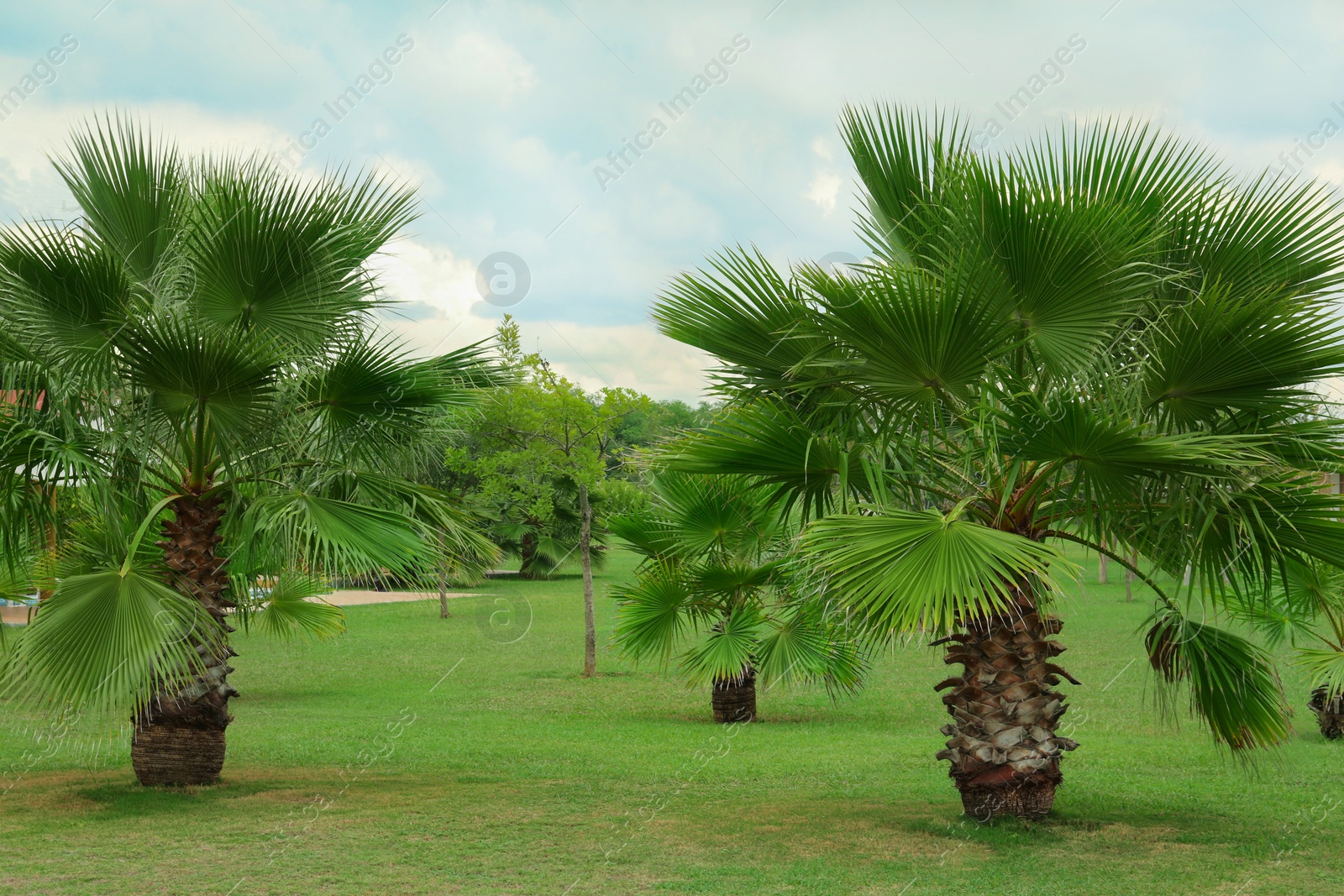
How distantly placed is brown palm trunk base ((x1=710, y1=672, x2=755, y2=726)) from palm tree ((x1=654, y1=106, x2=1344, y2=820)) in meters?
7.14

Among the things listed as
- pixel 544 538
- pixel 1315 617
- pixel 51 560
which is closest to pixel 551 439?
pixel 51 560

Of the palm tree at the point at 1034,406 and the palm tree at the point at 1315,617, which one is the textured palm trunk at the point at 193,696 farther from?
the palm tree at the point at 1315,617

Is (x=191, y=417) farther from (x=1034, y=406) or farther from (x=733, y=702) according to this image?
(x=733, y=702)

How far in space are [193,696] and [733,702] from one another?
7676 millimetres

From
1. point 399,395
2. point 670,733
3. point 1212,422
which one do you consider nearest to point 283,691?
point 670,733

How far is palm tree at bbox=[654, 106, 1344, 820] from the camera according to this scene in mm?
6121

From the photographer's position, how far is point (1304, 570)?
7051mm

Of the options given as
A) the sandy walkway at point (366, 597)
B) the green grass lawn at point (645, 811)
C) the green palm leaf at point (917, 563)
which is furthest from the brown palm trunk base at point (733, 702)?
the sandy walkway at point (366, 597)

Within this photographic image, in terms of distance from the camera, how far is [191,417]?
8.09 meters

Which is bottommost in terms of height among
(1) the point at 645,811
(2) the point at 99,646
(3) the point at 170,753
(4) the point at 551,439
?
(1) the point at 645,811

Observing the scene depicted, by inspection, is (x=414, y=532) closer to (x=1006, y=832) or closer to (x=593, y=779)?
(x=593, y=779)

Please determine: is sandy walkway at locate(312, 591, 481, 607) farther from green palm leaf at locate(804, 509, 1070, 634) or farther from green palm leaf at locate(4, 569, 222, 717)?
green palm leaf at locate(804, 509, 1070, 634)

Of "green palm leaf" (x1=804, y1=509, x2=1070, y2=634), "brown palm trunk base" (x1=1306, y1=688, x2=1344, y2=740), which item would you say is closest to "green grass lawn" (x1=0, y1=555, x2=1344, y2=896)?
"brown palm trunk base" (x1=1306, y1=688, x2=1344, y2=740)

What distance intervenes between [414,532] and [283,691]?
10.8 m
